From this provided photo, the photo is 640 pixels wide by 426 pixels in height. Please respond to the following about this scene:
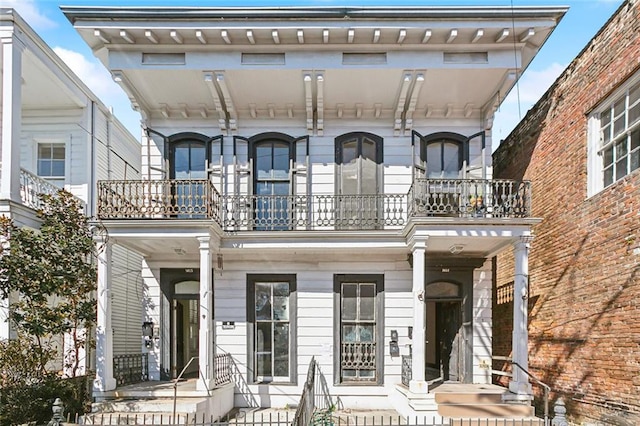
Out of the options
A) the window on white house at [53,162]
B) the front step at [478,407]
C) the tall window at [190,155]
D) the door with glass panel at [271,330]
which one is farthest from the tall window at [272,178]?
the window on white house at [53,162]

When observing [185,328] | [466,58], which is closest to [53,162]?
[185,328]

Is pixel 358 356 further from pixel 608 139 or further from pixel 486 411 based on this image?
pixel 608 139

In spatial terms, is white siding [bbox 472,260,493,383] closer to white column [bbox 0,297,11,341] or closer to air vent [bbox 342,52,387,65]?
air vent [bbox 342,52,387,65]

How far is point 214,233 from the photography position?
999 cm

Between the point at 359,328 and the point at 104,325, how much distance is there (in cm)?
580

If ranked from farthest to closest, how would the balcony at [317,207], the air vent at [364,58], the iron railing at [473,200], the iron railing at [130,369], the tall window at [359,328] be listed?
the tall window at [359,328] < the balcony at [317,207] < the iron railing at [130,369] < the air vent at [364,58] < the iron railing at [473,200]

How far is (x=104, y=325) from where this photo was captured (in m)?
9.56

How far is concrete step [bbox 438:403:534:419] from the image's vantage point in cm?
888

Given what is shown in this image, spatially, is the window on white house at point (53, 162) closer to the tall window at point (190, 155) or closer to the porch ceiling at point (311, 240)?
the tall window at point (190, 155)

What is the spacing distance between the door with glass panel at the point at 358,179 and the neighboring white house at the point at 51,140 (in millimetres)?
5689

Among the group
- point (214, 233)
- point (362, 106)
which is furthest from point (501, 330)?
point (214, 233)

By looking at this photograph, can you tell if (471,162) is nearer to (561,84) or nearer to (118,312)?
(561,84)

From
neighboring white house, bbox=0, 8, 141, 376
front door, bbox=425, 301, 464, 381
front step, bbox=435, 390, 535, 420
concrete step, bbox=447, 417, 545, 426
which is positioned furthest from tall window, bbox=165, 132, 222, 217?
concrete step, bbox=447, 417, 545, 426

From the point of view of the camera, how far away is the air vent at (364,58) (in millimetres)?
9961
